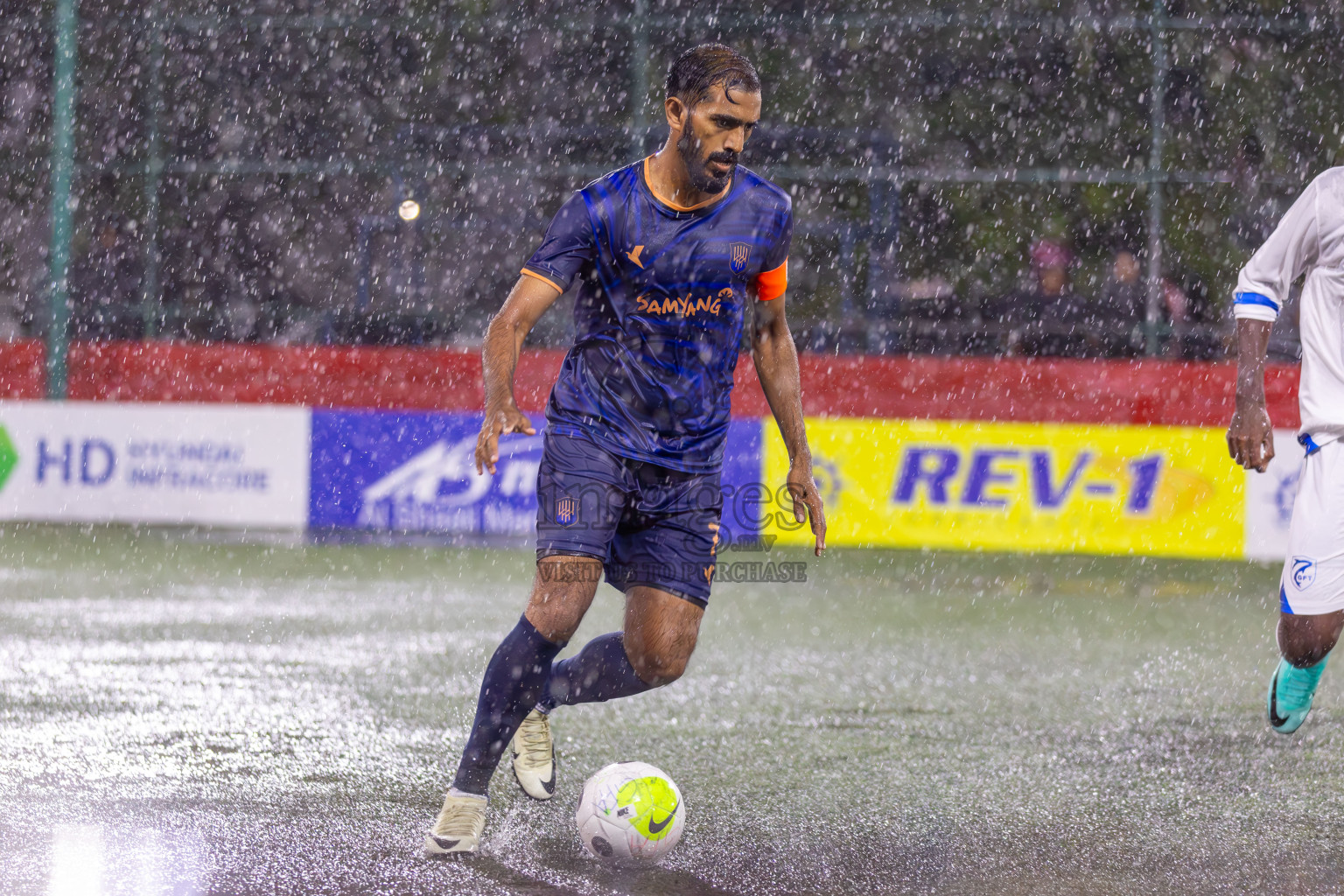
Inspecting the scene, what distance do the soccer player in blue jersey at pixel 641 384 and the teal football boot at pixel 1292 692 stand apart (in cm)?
171

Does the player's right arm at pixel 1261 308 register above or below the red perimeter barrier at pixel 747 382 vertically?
above

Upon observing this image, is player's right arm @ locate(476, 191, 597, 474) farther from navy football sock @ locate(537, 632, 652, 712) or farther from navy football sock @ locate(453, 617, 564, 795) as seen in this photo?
navy football sock @ locate(537, 632, 652, 712)

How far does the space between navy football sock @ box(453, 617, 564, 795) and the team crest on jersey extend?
1030mm

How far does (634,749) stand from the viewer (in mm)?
5020

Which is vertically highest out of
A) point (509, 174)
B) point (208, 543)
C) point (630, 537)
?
point (509, 174)

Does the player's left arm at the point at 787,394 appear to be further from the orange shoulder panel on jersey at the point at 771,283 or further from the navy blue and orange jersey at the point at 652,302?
the navy blue and orange jersey at the point at 652,302

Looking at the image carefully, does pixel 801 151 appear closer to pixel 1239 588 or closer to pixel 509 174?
pixel 509 174

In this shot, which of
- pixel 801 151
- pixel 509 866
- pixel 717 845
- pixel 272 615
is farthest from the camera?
pixel 801 151

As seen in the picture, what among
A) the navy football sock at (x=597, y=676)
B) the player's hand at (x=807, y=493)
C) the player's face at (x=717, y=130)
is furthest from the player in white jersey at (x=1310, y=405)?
the navy football sock at (x=597, y=676)

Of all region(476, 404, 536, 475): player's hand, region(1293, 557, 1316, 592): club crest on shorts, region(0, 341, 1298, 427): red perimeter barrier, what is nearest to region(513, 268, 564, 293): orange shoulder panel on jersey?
region(476, 404, 536, 475): player's hand

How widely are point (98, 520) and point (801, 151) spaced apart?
27.3 feet

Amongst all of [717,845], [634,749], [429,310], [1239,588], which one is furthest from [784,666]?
[429,310]

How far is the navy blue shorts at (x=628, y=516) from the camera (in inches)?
149

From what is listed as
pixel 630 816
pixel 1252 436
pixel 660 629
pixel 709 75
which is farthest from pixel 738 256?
pixel 1252 436
